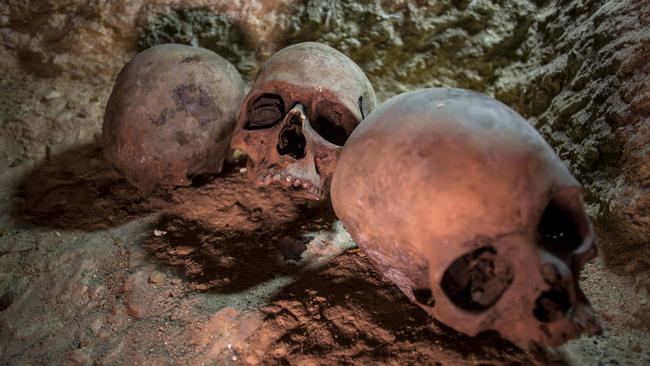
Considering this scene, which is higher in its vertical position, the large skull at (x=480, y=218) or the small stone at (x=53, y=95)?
the large skull at (x=480, y=218)

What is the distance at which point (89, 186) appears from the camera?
2656 millimetres

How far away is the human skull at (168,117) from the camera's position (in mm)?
2227

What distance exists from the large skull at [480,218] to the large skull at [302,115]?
1.75ft

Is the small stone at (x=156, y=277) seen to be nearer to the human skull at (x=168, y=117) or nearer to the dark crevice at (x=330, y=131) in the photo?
the human skull at (x=168, y=117)

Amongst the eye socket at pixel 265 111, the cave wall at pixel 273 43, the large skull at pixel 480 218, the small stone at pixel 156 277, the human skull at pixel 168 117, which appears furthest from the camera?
the cave wall at pixel 273 43

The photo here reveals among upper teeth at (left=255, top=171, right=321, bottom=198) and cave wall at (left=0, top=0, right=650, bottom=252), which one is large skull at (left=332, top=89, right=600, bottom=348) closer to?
upper teeth at (left=255, top=171, right=321, bottom=198)

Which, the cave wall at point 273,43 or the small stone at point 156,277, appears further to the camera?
the cave wall at point 273,43

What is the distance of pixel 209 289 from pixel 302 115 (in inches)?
36.8

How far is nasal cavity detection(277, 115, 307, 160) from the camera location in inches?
86.8

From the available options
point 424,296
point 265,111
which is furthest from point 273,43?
point 424,296

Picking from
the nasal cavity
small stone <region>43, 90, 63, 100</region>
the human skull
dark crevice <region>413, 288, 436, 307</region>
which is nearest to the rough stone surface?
small stone <region>43, 90, 63, 100</region>

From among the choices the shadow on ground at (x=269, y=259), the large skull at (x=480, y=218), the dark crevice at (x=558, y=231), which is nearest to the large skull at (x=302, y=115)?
the shadow on ground at (x=269, y=259)

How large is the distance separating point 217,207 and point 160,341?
0.89 metres

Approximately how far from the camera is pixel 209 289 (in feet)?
6.39
